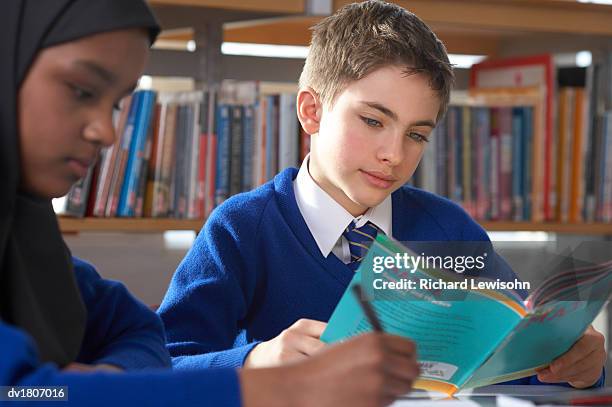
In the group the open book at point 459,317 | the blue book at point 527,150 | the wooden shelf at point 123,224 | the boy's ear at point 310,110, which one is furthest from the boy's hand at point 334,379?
the blue book at point 527,150

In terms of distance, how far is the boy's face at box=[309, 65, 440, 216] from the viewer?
4.38 ft

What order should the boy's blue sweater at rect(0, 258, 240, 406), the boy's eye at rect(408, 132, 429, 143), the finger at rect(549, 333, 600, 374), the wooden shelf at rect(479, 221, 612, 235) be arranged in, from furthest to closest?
the wooden shelf at rect(479, 221, 612, 235)
the boy's eye at rect(408, 132, 429, 143)
the finger at rect(549, 333, 600, 374)
the boy's blue sweater at rect(0, 258, 240, 406)

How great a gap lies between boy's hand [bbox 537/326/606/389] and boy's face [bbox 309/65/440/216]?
1.21ft

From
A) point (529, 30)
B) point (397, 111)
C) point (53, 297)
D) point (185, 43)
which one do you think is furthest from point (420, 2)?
point (53, 297)

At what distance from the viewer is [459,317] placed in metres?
0.95

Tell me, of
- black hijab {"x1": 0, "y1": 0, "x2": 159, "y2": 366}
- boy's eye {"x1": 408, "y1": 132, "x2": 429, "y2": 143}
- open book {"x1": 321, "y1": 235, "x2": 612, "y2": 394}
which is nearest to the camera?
black hijab {"x1": 0, "y1": 0, "x2": 159, "y2": 366}

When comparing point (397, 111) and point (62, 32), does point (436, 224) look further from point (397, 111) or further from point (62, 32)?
point (62, 32)

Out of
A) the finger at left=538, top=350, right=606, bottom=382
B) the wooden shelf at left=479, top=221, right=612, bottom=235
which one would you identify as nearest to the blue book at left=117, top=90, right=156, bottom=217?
the wooden shelf at left=479, top=221, right=612, bottom=235

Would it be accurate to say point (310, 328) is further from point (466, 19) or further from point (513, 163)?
point (513, 163)

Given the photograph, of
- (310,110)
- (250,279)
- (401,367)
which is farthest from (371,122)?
(401,367)

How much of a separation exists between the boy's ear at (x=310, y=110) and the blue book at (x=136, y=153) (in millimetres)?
731

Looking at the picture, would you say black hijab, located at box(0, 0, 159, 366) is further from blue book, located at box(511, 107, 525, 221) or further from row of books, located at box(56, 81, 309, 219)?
blue book, located at box(511, 107, 525, 221)

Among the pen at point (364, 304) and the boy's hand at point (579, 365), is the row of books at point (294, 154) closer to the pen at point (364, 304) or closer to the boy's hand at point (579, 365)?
the boy's hand at point (579, 365)

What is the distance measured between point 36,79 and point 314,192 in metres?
0.68
